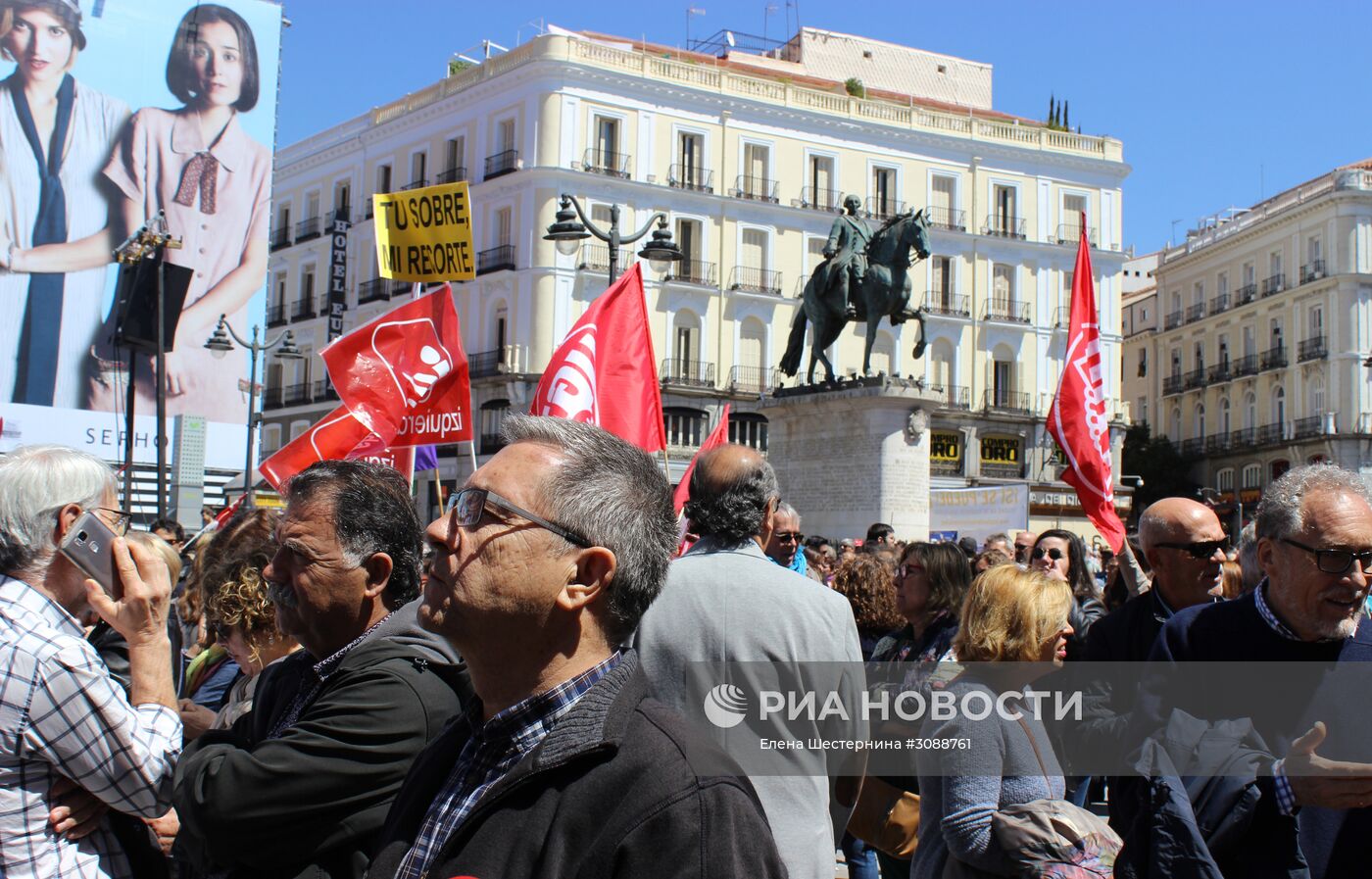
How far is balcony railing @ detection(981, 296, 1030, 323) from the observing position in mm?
47312

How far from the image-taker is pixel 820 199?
45469mm

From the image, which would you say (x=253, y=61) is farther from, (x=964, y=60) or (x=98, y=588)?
(x=98, y=588)

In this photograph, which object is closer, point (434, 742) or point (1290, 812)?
point (434, 742)

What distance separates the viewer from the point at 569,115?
41156mm

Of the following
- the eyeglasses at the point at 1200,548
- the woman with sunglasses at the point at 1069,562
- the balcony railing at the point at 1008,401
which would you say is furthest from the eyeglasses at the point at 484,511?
the balcony railing at the point at 1008,401

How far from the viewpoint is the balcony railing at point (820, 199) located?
1775 inches

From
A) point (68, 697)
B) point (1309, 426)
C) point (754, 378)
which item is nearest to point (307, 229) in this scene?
point (754, 378)

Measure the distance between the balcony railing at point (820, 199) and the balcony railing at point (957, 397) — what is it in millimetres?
7129

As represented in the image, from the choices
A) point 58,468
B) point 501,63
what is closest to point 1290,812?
point 58,468

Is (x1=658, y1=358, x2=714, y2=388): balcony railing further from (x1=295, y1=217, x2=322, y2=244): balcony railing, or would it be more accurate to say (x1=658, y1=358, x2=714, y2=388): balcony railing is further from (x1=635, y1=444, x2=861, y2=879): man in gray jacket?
(x1=635, y1=444, x2=861, y2=879): man in gray jacket

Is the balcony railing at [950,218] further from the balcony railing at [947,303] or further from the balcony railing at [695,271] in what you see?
the balcony railing at [695,271]

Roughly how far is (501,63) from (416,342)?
117 feet

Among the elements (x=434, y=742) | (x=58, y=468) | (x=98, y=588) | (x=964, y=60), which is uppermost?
(x=964, y=60)

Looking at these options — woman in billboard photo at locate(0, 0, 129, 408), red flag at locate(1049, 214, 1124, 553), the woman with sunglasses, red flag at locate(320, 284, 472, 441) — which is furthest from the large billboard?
the woman with sunglasses
